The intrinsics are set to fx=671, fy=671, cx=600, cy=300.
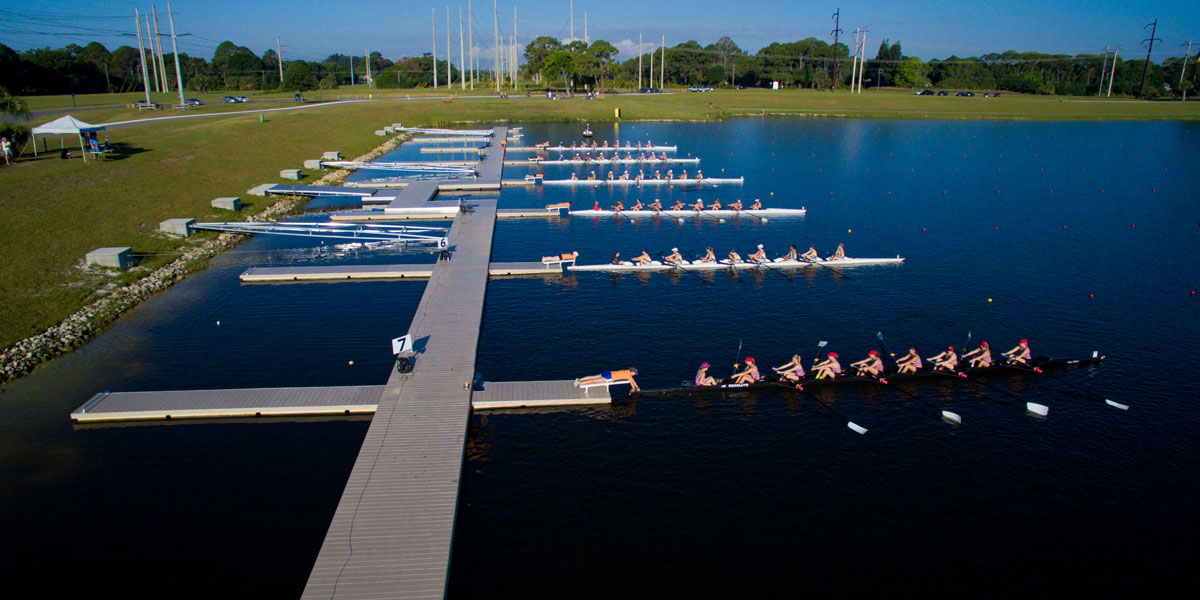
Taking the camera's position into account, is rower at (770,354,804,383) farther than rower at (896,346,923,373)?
No

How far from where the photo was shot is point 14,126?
2072 inches

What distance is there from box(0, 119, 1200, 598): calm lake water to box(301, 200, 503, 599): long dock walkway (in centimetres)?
86

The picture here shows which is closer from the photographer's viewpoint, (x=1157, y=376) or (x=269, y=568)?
(x=269, y=568)

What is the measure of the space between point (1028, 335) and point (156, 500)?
35.5m

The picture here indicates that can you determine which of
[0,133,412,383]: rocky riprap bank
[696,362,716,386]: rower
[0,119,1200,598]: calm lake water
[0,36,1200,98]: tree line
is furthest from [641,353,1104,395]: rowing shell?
[0,36,1200,98]: tree line

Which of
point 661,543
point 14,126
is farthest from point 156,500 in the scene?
point 14,126

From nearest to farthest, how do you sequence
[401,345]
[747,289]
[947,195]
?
1. [401,345]
2. [747,289]
3. [947,195]

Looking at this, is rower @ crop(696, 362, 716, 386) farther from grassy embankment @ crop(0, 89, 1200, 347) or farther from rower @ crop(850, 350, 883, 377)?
grassy embankment @ crop(0, 89, 1200, 347)

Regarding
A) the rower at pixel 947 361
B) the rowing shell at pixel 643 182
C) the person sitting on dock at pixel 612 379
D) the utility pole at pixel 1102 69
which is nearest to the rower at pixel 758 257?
the rower at pixel 947 361

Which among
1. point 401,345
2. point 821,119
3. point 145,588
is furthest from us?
point 821,119

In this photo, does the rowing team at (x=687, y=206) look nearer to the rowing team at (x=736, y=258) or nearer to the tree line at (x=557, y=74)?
the rowing team at (x=736, y=258)

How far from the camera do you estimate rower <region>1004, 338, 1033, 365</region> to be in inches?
1099

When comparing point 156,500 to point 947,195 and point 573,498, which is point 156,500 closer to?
point 573,498

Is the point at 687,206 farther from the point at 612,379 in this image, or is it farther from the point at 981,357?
the point at 612,379
